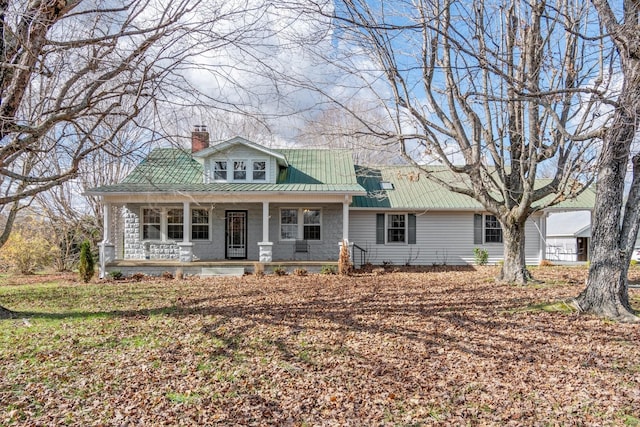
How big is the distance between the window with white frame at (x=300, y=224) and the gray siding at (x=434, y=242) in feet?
5.58

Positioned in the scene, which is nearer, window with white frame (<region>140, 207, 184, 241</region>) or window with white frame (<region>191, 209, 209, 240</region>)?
Answer: window with white frame (<region>140, 207, 184, 241</region>)

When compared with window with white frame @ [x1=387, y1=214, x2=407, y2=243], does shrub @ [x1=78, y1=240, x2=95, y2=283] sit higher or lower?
lower

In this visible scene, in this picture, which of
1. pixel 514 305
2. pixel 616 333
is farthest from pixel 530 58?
pixel 616 333

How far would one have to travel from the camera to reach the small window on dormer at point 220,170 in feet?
53.6

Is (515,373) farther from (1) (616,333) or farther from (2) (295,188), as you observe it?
(2) (295,188)

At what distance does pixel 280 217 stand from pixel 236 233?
1.88 meters

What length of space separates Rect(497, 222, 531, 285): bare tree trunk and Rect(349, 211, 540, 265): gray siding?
653 cm

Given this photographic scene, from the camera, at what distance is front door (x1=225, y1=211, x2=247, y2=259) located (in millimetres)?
16891

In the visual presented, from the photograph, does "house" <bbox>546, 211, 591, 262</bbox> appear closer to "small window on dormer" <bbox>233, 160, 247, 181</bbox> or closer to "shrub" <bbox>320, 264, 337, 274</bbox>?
"shrub" <bbox>320, 264, 337, 274</bbox>

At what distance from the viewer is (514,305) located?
8195 mm

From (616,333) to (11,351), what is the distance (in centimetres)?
860

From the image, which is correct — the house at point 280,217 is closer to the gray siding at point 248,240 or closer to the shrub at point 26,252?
the gray siding at point 248,240

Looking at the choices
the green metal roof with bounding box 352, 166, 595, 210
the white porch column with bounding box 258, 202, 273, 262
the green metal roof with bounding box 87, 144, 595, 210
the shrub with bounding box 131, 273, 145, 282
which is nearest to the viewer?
the shrub with bounding box 131, 273, 145, 282

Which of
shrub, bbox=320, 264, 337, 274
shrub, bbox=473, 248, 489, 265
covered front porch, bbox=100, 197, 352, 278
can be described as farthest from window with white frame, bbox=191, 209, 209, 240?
shrub, bbox=473, 248, 489, 265
